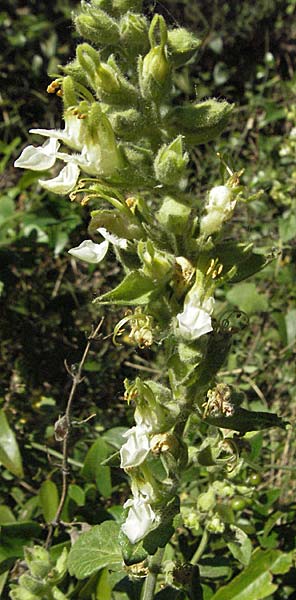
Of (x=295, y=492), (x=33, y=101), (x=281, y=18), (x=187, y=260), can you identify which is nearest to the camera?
(x=187, y=260)

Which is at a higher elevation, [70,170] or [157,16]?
[157,16]

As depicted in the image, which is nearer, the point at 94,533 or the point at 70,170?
the point at 70,170

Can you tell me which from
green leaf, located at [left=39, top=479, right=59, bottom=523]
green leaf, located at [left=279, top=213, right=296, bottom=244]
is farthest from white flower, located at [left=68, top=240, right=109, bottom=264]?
green leaf, located at [left=279, top=213, right=296, bottom=244]

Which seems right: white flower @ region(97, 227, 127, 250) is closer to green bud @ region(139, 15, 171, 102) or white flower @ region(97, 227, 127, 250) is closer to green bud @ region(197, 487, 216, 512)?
green bud @ region(139, 15, 171, 102)

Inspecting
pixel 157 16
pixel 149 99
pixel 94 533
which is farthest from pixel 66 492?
pixel 157 16

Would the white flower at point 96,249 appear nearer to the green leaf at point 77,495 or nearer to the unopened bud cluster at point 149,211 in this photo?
the unopened bud cluster at point 149,211

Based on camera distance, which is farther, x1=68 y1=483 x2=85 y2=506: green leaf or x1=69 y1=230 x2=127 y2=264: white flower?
x1=68 y1=483 x2=85 y2=506: green leaf

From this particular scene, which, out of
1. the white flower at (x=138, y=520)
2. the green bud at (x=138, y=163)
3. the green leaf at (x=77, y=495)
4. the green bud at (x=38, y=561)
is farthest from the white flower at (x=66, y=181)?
the green leaf at (x=77, y=495)

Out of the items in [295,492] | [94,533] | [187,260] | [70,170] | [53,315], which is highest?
[70,170]

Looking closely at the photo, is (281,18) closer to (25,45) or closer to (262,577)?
(25,45)
